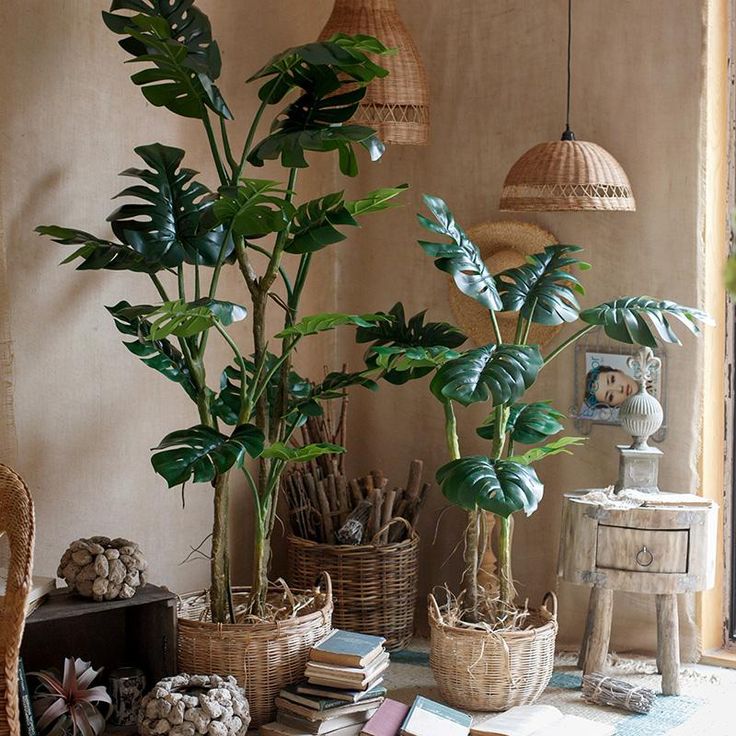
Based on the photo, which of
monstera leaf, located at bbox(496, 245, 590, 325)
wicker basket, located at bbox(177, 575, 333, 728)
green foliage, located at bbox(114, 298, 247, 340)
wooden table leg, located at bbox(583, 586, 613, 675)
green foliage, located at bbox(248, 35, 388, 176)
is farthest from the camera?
wooden table leg, located at bbox(583, 586, 613, 675)

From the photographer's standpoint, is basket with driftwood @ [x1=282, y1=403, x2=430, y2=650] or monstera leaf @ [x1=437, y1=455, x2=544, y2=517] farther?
basket with driftwood @ [x1=282, y1=403, x2=430, y2=650]

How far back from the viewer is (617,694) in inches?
138

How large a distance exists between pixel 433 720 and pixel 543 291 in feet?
4.20

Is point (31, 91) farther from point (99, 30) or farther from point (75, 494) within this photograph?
point (75, 494)

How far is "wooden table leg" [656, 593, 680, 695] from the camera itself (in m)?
3.61

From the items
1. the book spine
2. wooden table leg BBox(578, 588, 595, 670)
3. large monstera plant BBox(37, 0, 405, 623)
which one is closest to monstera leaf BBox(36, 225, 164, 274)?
large monstera plant BBox(37, 0, 405, 623)

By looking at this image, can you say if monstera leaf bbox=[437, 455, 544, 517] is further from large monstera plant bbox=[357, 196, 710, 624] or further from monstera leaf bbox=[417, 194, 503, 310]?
monstera leaf bbox=[417, 194, 503, 310]

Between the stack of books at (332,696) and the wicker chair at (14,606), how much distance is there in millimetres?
760

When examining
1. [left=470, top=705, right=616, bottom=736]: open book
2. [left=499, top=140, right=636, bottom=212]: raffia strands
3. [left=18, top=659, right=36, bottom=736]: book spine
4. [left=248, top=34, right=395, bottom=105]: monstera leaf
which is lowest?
[left=470, top=705, right=616, bottom=736]: open book

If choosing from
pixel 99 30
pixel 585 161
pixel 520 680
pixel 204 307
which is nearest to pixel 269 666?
pixel 520 680

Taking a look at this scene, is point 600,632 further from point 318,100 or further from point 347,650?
point 318,100

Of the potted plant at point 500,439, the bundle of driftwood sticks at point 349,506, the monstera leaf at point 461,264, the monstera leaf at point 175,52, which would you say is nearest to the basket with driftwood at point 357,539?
the bundle of driftwood sticks at point 349,506

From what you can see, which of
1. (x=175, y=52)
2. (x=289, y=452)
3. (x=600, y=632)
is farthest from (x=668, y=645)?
(x=175, y=52)

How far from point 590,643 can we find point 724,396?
966mm
